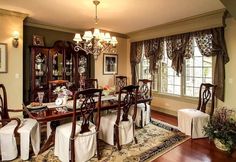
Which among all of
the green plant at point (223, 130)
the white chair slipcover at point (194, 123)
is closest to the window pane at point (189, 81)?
the white chair slipcover at point (194, 123)

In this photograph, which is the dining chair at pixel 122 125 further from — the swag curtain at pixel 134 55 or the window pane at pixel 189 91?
the swag curtain at pixel 134 55

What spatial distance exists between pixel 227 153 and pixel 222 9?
288 cm

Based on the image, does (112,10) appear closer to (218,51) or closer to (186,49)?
(186,49)

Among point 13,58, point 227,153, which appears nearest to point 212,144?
point 227,153

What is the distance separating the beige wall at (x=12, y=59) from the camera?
3934 millimetres

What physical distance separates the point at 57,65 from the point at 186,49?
3.58 metres

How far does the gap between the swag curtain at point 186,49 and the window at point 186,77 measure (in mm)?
184

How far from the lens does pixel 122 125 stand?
2.96 m

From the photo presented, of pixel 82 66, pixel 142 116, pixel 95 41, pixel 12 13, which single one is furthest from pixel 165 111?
pixel 12 13

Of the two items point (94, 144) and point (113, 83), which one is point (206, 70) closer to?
point (113, 83)

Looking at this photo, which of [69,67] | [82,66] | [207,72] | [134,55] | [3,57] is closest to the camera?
[3,57]

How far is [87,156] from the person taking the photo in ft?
8.28

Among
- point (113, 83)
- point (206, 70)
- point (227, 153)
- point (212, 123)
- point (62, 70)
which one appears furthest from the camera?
point (113, 83)

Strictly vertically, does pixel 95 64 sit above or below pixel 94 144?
above
